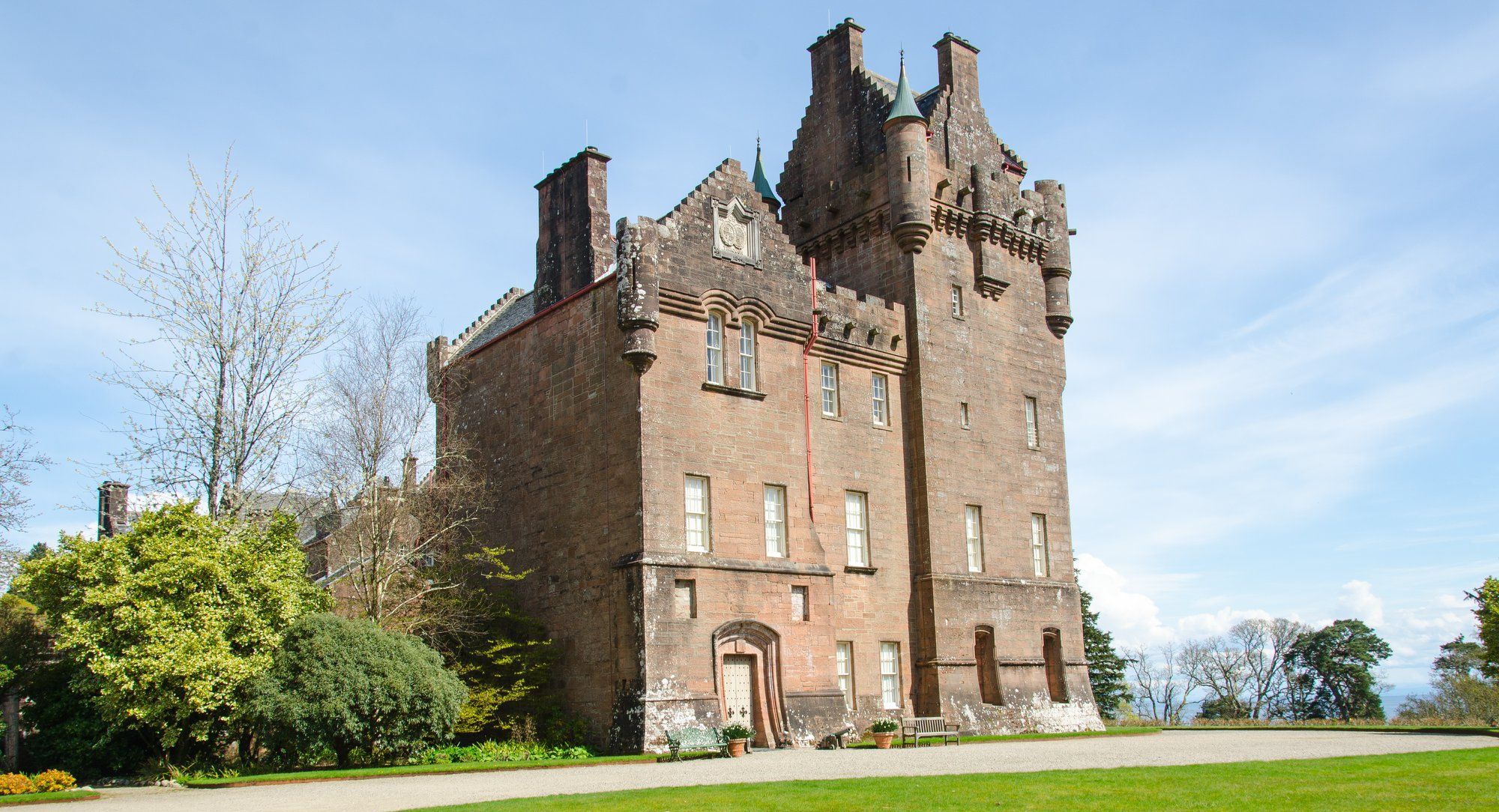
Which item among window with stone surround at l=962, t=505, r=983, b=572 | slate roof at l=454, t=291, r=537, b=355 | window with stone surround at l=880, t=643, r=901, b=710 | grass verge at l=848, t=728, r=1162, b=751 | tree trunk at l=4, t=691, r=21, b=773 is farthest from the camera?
slate roof at l=454, t=291, r=537, b=355

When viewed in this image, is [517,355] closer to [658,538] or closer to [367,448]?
[367,448]

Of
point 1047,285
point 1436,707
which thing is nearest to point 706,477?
point 1047,285

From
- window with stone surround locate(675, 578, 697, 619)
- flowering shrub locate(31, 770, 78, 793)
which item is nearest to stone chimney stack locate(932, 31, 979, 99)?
window with stone surround locate(675, 578, 697, 619)

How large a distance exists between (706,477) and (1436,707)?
42.3m

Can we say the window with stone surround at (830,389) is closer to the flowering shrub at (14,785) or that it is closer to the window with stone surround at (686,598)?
the window with stone surround at (686,598)

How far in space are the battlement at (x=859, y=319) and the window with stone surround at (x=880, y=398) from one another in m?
0.75

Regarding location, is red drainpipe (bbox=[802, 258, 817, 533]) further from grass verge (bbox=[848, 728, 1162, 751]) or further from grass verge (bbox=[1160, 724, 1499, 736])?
grass verge (bbox=[1160, 724, 1499, 736])

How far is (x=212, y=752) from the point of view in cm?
2439

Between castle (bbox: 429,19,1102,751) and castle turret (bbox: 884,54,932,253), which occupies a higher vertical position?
castle turret (bbox: 884,54,932,253)

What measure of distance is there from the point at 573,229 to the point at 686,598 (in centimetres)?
1066

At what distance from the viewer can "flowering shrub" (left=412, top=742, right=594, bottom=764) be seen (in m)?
23.1

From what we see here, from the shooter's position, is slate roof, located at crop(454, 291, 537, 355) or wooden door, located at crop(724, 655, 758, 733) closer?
wooden door, located at crop(724, 655, 758, 733)

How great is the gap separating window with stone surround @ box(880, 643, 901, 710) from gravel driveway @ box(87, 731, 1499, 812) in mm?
3517

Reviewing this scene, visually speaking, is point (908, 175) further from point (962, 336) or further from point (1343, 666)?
point (1343, 666)
